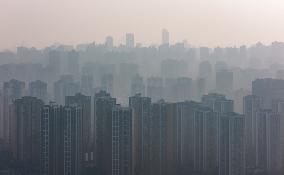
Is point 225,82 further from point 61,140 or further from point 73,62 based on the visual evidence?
point 61,140

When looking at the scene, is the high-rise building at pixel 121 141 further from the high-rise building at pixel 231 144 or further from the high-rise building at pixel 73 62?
the high-rise building at pixel 231 144

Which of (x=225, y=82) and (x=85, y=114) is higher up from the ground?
(x=225, y=82)

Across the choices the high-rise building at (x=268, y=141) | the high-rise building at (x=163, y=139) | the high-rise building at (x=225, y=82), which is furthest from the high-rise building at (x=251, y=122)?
the high-rise building at (x=163, y=139)

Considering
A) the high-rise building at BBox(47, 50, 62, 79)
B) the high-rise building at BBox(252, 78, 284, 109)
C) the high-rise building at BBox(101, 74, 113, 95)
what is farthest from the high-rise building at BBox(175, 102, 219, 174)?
the high-rise building at BBox(47, 50, 62, 79)

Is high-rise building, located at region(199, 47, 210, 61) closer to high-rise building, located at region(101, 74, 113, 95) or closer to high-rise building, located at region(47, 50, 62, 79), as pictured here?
high-rise building, located at region(101, 74, 113, 95)

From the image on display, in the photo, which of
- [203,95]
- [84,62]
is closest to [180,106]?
[203,95]

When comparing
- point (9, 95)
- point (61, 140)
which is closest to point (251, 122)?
point (61, 140)
